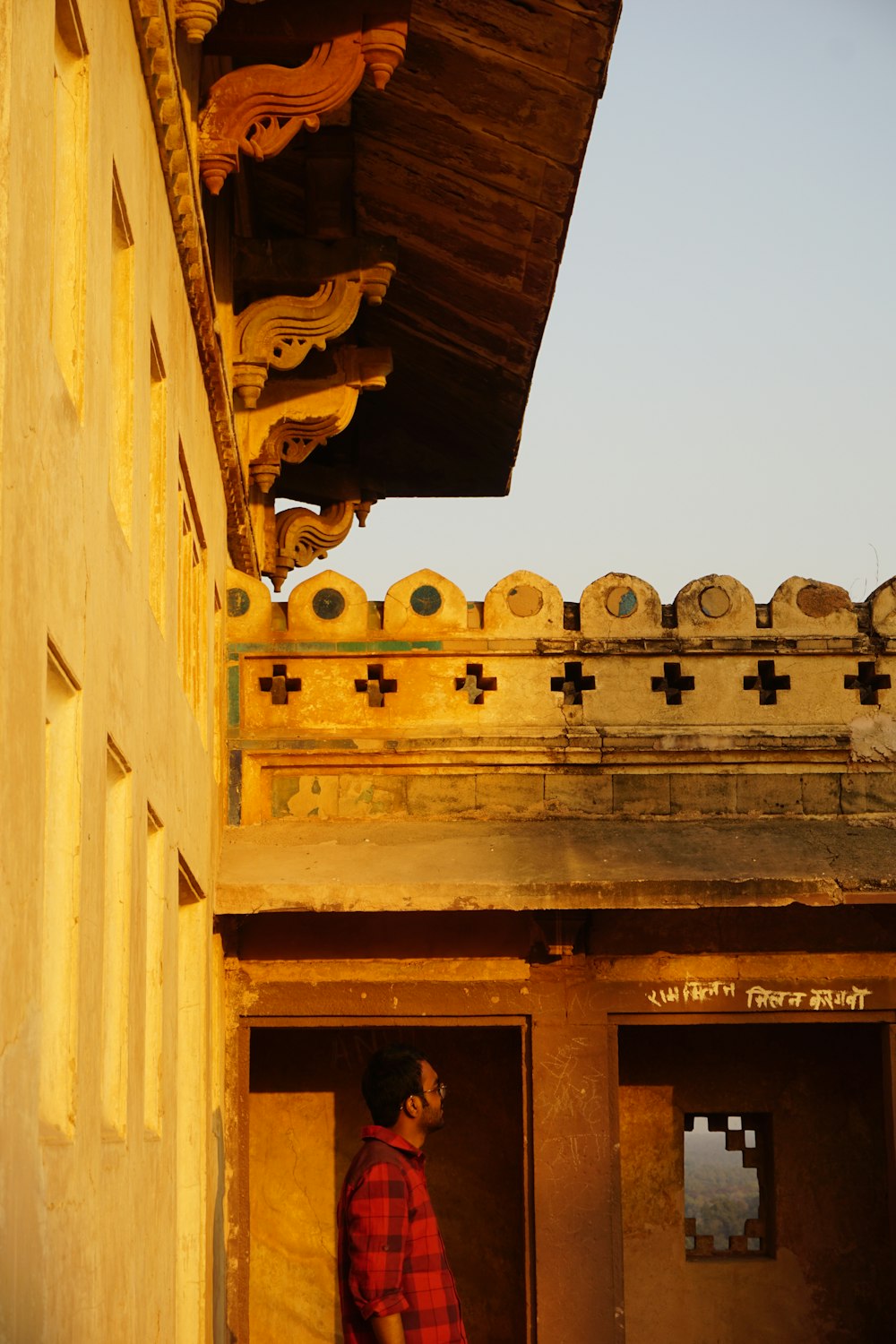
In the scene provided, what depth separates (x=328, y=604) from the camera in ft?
34.2

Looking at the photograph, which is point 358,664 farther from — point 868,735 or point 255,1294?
point 255,1294

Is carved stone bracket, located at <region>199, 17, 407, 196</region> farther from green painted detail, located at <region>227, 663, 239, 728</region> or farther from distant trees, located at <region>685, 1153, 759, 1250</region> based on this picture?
distant trees, located at <region>685, 1153, 759, 1250</region>

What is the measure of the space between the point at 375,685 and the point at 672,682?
161 cm

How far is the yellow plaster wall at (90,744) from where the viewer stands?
3732 millimetres

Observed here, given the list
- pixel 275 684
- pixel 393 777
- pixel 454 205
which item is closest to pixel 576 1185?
pixel 393 777

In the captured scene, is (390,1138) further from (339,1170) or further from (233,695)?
(339,1170)

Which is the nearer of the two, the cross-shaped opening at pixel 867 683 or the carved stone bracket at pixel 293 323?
the carved stone bracket at pixel 293 323

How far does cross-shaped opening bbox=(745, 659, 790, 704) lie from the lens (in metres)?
10.4

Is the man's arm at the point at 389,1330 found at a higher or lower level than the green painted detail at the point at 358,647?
lower

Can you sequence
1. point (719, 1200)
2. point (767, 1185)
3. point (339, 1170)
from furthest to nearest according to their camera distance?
point (719, 1200), point (767, 1185), point (339, 1170)

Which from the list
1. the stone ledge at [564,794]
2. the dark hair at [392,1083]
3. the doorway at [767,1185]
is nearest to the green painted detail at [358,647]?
the stone ledge at [564,794]

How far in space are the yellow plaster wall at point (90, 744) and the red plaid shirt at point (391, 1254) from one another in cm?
65

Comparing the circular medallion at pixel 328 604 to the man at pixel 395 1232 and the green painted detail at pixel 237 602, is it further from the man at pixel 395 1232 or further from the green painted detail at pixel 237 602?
the man at pixel 395 1232

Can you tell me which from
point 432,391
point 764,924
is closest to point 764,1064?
point 764,924
